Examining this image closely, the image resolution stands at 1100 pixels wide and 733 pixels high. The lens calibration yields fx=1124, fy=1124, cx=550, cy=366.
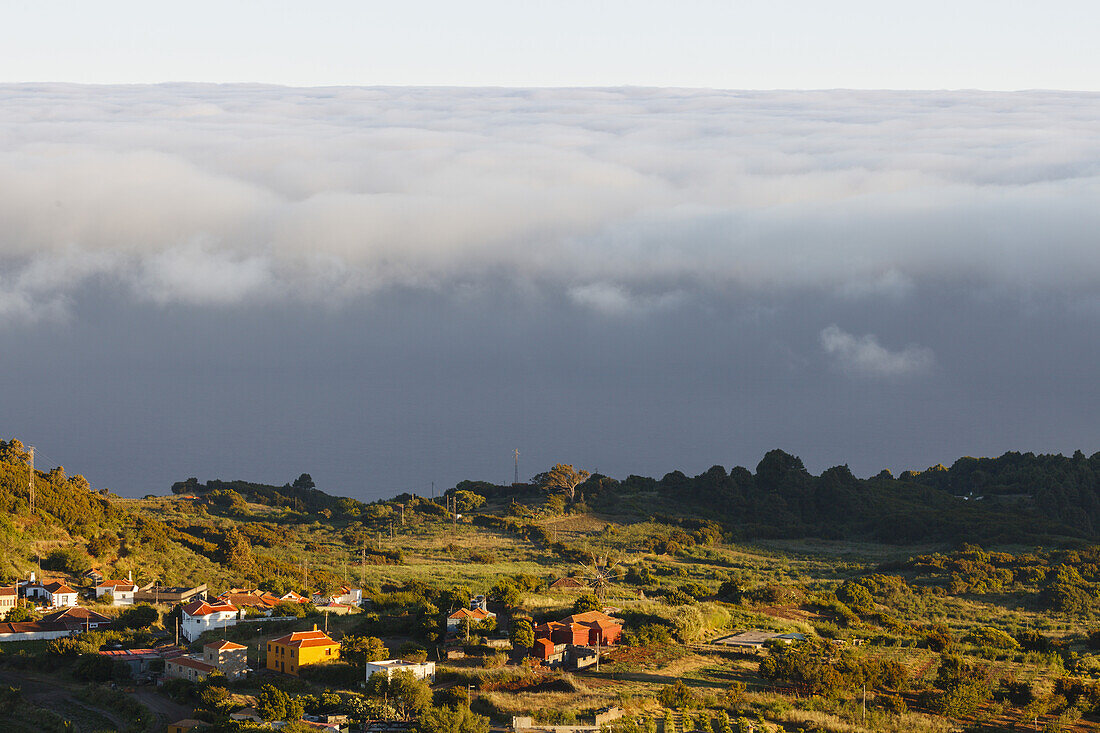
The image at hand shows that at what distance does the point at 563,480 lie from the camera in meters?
118

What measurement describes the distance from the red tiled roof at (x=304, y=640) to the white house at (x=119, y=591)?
2426cm

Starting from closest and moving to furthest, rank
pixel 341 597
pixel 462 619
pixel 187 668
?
pixel 187 668, pixel 462 619, pixel 341 597

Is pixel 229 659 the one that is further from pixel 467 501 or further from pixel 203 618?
pixel 467 501

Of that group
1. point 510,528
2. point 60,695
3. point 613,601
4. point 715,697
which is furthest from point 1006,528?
point 60,695

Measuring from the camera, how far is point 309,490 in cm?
12662

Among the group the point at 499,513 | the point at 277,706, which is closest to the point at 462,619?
the point at 277,706

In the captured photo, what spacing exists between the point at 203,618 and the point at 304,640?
479 inches

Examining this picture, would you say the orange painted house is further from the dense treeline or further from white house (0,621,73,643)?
the dense treeline

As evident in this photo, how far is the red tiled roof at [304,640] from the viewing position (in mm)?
43844

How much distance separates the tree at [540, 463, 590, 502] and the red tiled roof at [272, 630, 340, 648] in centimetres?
7163

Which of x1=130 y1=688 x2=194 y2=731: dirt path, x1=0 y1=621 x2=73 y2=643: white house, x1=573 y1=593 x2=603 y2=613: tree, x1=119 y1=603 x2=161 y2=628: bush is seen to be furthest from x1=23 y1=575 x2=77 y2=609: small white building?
x1=573 y1=593 x2=603 y2=613: tree

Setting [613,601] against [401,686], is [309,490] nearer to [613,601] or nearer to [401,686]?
[613,601]

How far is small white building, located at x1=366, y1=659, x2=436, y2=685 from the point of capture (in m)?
40.8

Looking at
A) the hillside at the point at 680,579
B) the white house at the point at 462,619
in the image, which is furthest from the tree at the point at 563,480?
the white house at the point at 462,619
